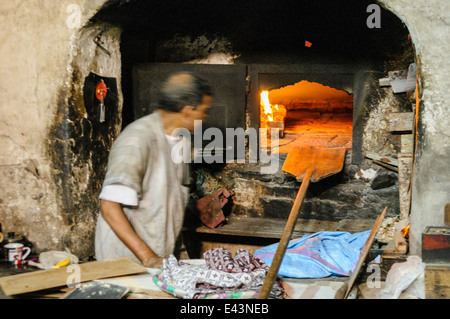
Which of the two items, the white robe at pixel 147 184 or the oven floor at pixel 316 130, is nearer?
the white robe at pixel 147 184

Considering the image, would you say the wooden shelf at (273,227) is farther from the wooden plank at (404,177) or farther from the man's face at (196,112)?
the man's face at (196,112)

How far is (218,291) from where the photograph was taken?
7.22 ft

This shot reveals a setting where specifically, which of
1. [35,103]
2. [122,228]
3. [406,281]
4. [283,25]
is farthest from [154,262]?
[283,25]

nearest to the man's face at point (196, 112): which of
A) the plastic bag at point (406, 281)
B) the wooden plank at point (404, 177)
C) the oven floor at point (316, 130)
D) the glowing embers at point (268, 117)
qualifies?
the plastic bag at point (406, 281)

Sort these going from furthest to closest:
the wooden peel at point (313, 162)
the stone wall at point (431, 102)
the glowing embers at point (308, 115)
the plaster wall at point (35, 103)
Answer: the glowing embers at point (308, 115) < the wooden peel at point (313, 162) < the plaster wall at point (35, 103) < the stone wall at point (431, 102)

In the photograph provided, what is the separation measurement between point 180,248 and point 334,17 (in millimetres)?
3022

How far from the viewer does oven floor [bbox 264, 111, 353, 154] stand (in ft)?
16.9

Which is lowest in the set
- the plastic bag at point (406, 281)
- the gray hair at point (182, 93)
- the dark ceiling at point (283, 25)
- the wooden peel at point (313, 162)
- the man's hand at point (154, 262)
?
the plastic bag at point (406, 281)

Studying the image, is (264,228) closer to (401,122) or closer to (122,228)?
(401,122)

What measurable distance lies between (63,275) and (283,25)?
359cm

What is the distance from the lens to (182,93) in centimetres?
253

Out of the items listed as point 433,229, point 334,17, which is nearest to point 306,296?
point 433,229

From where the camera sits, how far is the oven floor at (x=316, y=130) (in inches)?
203

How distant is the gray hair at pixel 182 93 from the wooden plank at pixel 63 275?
0.91m
